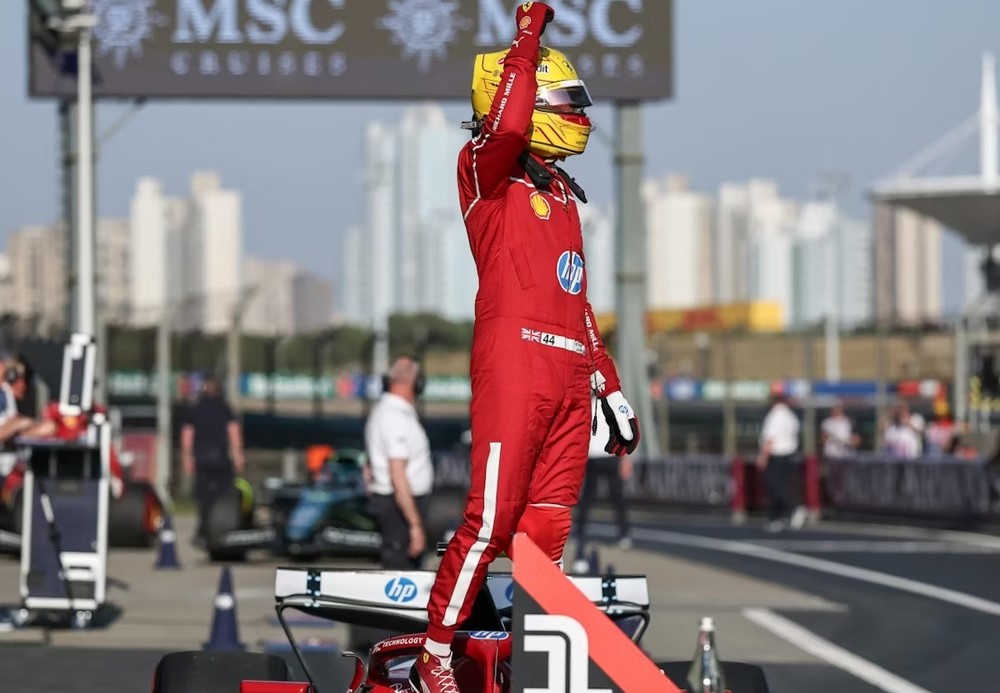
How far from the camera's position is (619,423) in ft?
19.4

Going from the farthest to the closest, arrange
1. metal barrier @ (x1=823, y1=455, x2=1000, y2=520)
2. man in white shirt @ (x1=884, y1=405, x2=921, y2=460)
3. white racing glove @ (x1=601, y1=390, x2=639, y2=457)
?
man in white shirt @ (x1=884, y1=405, x2=921, y2=460) < metal barrier @ (x1=823, y1=455, x2=1000, y2=520) < white racing glove @ (x1=601, y1=390, x2=639, y2=457)

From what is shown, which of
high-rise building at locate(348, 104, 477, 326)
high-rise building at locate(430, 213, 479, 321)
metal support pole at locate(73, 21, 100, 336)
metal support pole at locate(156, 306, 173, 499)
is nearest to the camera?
metal support pole at locate(73, 21, 100, 336)

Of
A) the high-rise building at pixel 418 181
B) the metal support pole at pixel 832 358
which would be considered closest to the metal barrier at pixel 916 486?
the metal support pole at pixel 832 358

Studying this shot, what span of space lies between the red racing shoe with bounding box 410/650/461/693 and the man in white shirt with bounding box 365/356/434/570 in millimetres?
5589

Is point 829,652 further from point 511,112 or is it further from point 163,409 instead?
point 163,409

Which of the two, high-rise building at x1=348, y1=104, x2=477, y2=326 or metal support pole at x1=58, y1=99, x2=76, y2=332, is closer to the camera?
metal support pole at x1=58, y1=99, x2=76, y2=332

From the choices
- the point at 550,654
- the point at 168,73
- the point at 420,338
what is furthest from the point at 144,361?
the point at 550,654

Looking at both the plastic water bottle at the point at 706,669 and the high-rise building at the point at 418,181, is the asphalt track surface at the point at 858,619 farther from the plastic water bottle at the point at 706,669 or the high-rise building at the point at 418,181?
the high-rise building at the point at 418,181

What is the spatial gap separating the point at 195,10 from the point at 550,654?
23.4 m

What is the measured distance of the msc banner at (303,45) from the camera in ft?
89.1

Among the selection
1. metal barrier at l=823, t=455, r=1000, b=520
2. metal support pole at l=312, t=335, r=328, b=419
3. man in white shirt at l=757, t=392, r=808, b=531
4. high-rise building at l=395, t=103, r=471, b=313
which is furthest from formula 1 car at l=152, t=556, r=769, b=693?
high-rise building at l=395, t=103, r=471, b=313

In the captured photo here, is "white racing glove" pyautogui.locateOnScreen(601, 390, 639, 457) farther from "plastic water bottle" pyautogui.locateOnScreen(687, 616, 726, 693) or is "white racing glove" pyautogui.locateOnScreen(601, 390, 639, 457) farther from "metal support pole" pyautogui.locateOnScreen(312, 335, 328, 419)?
"metal support pole" pyautogui.locateOnScreen(312, 335, 328, 419)

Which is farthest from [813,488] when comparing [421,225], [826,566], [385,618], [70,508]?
[421,225]

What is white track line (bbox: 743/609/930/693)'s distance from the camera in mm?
10055
